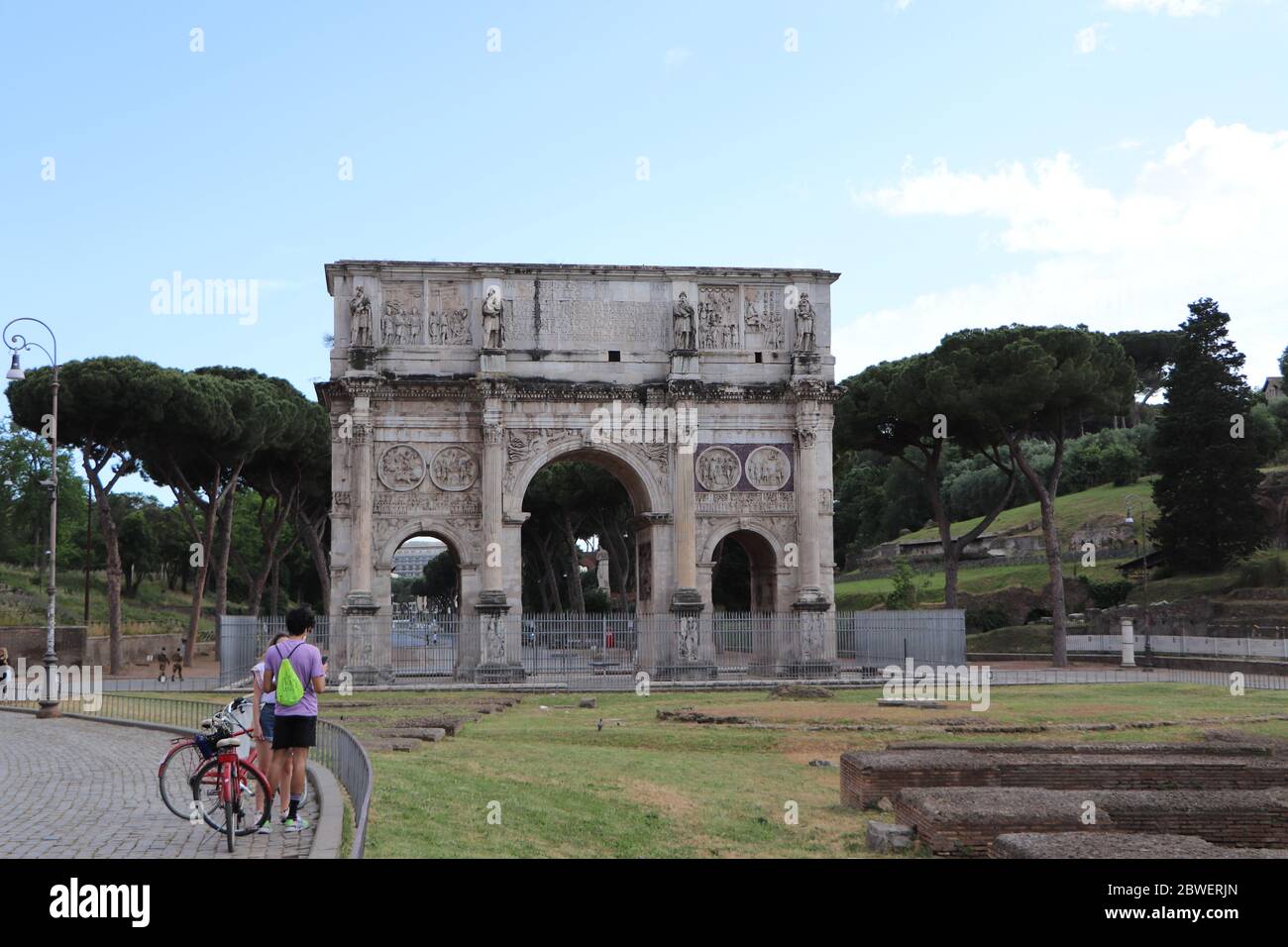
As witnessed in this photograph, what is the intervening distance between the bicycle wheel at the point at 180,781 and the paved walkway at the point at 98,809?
0.14 meters

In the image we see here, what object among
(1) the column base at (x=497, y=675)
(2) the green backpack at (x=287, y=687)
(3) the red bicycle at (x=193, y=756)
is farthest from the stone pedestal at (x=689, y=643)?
(2) the green backpack at (x=287, y=687)

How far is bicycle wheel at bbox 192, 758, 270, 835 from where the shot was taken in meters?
9.71

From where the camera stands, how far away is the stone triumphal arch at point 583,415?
117 ft

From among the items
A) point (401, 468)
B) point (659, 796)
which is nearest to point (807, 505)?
point (401, 468)

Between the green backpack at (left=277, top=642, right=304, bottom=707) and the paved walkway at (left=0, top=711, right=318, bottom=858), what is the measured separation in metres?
1.08

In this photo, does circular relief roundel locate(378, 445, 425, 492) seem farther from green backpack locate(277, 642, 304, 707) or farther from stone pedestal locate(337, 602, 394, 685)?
green backpack locate(277, 642, 304, 707)

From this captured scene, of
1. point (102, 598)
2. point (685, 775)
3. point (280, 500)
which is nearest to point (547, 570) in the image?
point (280, 500)

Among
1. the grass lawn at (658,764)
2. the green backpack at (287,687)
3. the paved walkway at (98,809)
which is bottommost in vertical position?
the grass lawn at (658,764)

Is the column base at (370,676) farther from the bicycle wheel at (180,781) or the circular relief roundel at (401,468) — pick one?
the bicycle wheel at (180,781)

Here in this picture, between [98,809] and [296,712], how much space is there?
3005 millimetres

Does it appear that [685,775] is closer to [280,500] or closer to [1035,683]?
[1035,683]

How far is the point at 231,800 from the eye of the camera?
9648 millimetres

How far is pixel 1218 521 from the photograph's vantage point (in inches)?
2072

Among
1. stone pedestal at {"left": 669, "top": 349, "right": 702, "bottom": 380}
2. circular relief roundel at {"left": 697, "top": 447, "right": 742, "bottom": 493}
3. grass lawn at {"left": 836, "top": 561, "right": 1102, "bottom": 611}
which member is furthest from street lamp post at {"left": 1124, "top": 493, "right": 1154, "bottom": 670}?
stone pedestal at {"left": 669, "top": 349, "right": 702, "bottom": 380}
